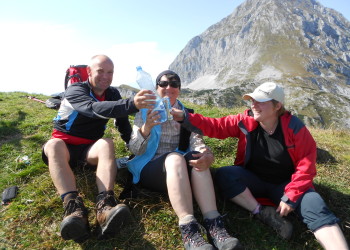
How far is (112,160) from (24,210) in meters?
1.79

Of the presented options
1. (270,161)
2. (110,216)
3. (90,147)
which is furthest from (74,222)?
(270,161)

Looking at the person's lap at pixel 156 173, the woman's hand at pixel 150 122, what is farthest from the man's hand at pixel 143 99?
the person's lap at pixel 156 173

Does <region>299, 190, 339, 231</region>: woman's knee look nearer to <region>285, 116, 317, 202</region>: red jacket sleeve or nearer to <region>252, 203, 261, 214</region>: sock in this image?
<region>285, 116, 317, 202</region>: red jacket sleeve

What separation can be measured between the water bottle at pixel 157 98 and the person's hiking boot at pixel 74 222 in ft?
6.12

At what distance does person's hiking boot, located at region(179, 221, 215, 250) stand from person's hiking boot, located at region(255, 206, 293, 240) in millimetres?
1342

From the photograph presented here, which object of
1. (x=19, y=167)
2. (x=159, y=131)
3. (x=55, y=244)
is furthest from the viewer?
(x=19, y=167)

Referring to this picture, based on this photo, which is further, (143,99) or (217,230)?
(143,99)

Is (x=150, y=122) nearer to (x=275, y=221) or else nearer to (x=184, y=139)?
(x=184, y=139)

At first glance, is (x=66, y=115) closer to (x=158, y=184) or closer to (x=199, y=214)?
(x=158, y=184)

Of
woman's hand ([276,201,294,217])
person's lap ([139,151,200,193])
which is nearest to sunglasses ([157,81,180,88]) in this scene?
person's lap ([139,151,200,193])

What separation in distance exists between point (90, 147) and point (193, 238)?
2.60m

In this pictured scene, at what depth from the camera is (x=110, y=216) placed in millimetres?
3656

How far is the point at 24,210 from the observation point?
181 inches

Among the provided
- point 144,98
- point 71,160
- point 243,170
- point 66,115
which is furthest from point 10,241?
point 243,170
